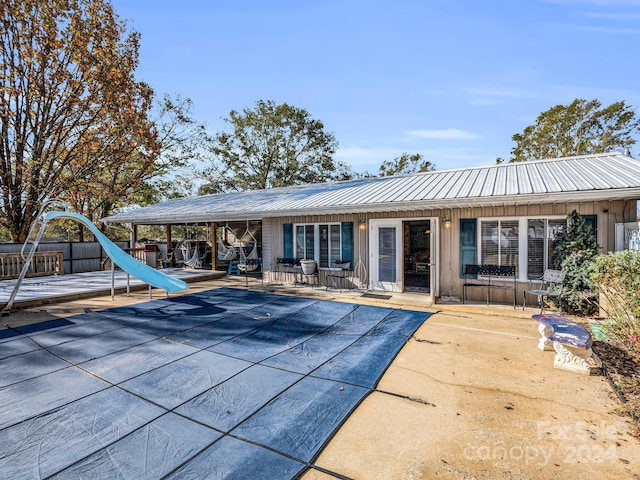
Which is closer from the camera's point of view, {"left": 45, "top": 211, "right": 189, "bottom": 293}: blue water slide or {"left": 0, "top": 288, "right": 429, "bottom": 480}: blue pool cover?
{"left": 0, "top": 288, "right": 429, "bottom": 480}: blue pool cover

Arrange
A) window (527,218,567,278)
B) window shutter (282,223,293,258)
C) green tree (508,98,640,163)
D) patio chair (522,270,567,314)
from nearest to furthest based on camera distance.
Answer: patio chair (522,270,567,314), window (527,218,567,278), window shutter (282,223,293,258), green tree (508,98,640,163)

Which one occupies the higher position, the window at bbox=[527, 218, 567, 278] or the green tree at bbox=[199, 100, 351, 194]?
the green tree at bbox=[199, 100, 351, 194]

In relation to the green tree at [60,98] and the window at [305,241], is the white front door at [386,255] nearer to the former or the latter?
the window at [305,241]

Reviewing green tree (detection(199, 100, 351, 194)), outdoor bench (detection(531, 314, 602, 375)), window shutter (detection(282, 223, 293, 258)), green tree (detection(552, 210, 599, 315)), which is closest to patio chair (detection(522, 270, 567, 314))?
green tree (detection(552, 210, 599, 315))

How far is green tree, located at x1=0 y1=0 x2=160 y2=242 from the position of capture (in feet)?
36.3

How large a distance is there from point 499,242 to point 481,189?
1267mm

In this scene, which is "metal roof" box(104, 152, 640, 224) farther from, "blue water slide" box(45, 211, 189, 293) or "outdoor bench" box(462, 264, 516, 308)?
"blue water slide" box(45, 211, 189, 293)

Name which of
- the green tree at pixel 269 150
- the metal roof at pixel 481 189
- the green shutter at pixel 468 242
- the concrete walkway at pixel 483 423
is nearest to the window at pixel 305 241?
the metal roof at pixel 481 189

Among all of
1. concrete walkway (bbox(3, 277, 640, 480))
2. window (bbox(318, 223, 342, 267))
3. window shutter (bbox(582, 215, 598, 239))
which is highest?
window shutter (bbox(582, 215, 598, 239))

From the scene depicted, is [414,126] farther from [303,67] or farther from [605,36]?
[605,36]

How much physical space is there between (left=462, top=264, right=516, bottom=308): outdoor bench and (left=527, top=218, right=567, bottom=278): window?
15.8 inches

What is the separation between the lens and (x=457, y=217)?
24.3 ft

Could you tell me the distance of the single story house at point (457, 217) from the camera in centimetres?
616

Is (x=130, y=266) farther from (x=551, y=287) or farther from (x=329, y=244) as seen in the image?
(x=551, y=287)
